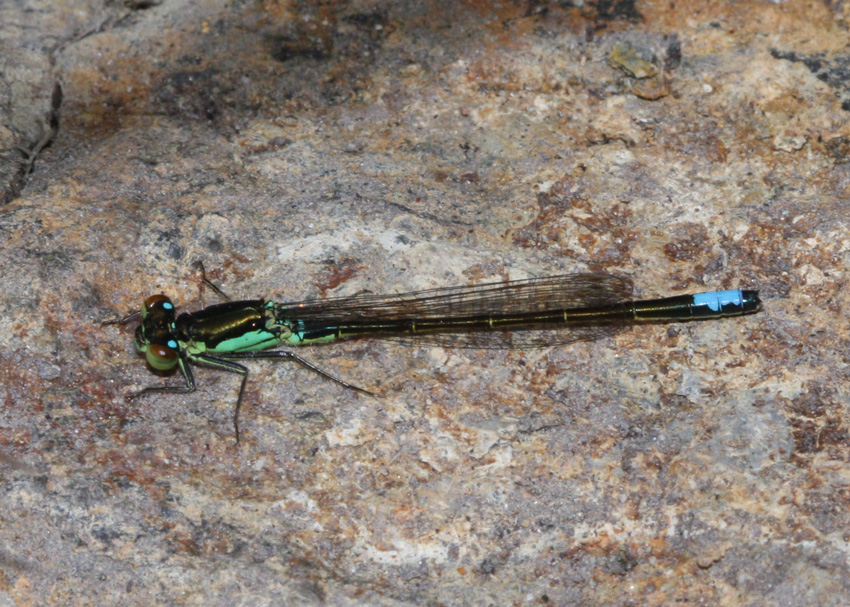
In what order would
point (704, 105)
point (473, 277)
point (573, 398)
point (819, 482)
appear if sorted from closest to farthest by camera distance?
1. point (819, 482)
2. point (573, 398)
3. point (473, 277)
4. point (704, 105)

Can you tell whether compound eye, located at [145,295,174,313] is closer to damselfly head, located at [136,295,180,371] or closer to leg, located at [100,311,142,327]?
damselfly head, located at [136,295,180,371]

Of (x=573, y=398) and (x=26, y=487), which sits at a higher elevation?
(x=573, y=398)

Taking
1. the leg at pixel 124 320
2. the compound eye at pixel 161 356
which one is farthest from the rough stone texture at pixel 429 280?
the compound eye at pixel 161 356

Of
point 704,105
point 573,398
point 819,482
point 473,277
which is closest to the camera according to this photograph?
point 819,482

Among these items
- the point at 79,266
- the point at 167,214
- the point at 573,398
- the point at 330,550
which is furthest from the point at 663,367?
the point at 79,266

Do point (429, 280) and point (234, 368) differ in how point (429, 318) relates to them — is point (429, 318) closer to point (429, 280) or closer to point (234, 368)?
point (429, 280)

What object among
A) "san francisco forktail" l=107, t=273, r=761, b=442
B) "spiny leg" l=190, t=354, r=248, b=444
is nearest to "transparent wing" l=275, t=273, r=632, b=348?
"san francisco forktail" l=107, t=273, r=761, b=442

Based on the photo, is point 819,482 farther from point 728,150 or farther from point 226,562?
point 226,562

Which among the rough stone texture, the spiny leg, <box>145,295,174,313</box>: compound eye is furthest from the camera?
<box>145,295,174,313</box>: compound eye
